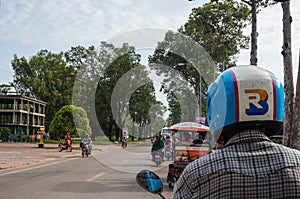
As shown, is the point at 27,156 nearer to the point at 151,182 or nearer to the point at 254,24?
the point at 254,24

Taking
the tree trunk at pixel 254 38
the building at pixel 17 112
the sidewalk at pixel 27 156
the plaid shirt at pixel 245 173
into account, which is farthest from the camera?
the building at pixel 17 112

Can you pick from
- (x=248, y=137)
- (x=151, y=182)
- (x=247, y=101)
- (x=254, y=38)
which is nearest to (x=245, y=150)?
(x=248, y=137)

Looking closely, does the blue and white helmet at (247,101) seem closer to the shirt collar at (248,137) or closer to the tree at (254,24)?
the shirt collar at (248,137)

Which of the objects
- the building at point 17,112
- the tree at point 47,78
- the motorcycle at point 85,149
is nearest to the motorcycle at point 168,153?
the motorcycle at point 85,149

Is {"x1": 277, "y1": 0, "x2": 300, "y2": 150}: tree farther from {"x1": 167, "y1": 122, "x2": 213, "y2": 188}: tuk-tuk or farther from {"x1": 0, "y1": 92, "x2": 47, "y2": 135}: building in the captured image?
{"x1": 0, "y1": 92, "x2": 47, "y2": 135}: building

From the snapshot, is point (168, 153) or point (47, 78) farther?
point (47, 78)

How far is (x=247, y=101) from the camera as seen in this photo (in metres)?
1.81

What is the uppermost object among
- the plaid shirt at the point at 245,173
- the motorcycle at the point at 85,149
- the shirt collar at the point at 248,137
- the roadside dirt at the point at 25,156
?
the shirt collar at the point at 248,137

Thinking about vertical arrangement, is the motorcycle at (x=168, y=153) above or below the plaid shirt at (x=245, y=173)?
below

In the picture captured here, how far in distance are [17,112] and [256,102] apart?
67.1 meters

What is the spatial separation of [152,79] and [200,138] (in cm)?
520

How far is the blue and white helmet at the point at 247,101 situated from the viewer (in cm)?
180

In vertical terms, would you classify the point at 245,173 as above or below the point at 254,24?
below

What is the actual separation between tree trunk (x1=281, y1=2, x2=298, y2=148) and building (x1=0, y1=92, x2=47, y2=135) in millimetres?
57265
